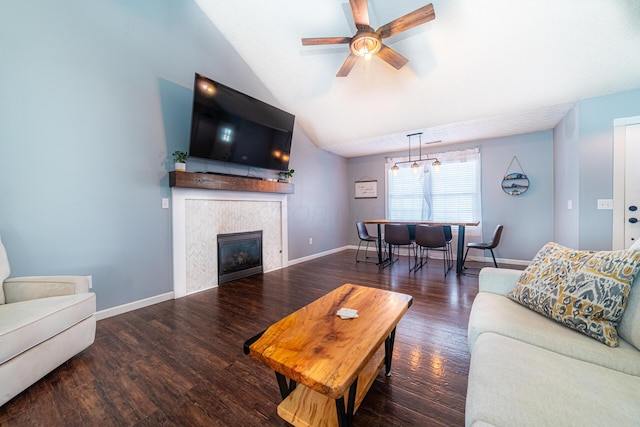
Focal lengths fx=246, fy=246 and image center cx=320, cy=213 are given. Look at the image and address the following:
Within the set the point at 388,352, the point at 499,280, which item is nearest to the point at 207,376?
the point at 388,352

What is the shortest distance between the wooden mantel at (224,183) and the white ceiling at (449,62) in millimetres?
1553

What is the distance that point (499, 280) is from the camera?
5.79 feet

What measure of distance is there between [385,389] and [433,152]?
495 cm

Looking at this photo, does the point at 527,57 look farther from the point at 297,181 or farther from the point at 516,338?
the point at 297,181

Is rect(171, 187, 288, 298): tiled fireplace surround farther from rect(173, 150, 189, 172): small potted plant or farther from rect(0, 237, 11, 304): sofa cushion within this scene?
rect(0, 237, 11, 304): sofa cushion

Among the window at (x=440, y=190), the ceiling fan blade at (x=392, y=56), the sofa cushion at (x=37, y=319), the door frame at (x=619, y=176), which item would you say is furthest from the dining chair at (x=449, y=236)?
the sofa cushion at (x=37, y=319)

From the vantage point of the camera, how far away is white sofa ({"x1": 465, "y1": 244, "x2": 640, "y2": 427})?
2.48 feet

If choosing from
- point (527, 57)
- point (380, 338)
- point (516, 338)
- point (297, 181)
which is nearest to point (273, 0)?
point (297, 181)

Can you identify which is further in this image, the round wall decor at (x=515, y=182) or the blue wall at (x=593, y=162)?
the round wall decor at (x=515, y=182)

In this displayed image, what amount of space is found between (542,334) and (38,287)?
3.22 m

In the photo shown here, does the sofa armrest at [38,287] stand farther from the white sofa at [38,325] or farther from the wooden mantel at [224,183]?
the wooden mantel at [224,183]

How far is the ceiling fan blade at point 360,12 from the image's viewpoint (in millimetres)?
2070

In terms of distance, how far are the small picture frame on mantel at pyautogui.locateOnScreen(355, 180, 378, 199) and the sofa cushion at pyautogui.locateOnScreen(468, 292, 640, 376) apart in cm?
466

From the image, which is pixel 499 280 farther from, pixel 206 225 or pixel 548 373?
pixel 206 225
